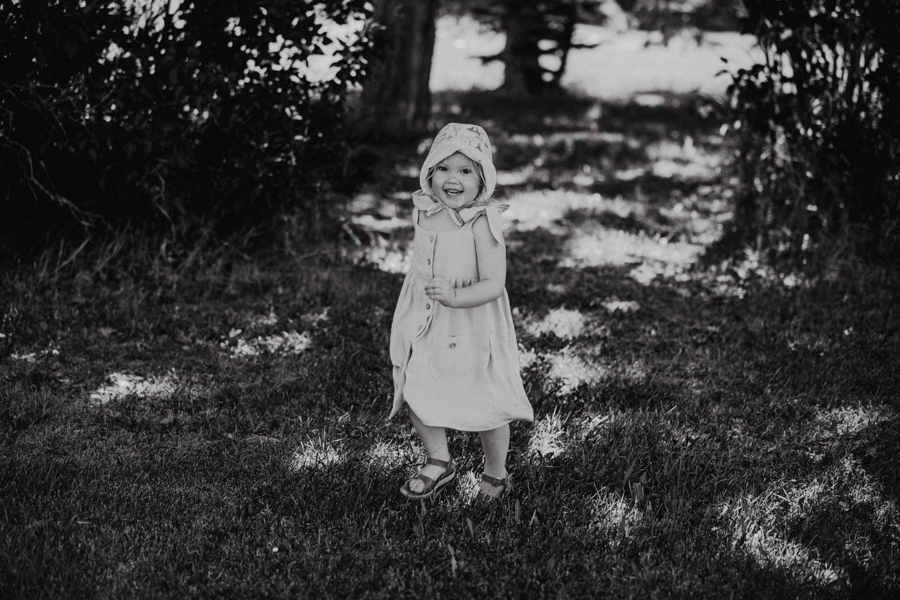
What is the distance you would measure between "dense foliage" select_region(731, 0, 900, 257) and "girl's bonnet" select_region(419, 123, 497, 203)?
4.34m

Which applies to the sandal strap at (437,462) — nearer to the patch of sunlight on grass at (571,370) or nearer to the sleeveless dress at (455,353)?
the sleeveless dress at (455,353)

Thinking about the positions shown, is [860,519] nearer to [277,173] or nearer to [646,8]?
[277,173]

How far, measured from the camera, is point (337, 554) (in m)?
3.30

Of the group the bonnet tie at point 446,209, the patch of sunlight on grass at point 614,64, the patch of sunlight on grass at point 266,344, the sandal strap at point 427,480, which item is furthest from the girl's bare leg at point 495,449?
the patch of sunlight on grass at point 614,64

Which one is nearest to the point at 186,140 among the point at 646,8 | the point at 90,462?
the point at 90,462

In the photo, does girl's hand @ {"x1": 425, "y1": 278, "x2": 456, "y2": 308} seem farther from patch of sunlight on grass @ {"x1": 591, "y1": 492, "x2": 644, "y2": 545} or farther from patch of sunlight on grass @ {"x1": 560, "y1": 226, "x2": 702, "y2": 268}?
patch of sunlight on grass @ {"x1": 560, "y1": 226, "x2": 702, "y2": 268}

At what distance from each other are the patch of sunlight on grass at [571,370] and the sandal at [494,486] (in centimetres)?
111

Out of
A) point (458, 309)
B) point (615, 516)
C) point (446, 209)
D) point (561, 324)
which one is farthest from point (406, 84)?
point (615, 516)

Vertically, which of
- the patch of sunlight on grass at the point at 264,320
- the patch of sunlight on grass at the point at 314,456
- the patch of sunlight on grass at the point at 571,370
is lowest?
the patch of sunlight on grass at the point at 314,456

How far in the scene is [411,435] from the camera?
4293 mm

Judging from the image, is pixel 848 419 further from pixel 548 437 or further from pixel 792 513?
pixel 548 437

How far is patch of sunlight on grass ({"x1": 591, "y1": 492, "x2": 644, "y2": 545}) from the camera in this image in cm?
354

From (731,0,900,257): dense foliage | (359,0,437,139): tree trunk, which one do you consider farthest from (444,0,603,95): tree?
(731,0,900,257): dense foliage

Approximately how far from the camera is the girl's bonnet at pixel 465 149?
339cm
